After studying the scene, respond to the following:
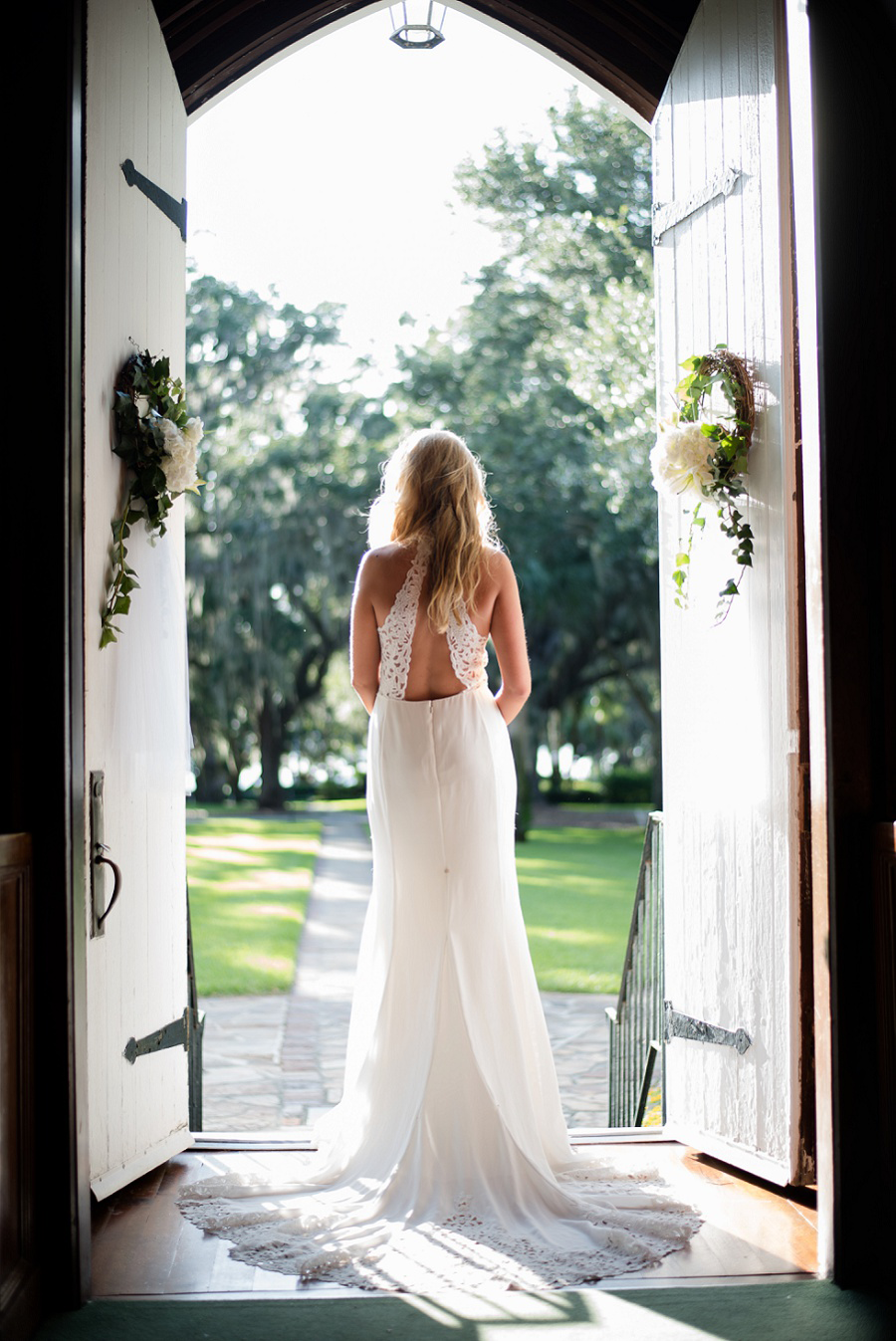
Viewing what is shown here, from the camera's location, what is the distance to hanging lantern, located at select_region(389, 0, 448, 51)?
13.0 ft

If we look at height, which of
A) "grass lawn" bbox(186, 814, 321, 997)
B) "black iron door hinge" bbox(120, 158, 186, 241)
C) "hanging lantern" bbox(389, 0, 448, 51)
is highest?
"hanging lantern" bbox(389, 0, 448, 51)

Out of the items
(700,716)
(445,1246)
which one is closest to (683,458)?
(700,716)

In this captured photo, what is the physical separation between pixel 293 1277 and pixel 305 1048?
3732 mm

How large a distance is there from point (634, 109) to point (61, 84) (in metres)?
2.19

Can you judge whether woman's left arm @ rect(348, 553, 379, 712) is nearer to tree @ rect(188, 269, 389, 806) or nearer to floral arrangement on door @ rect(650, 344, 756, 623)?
floral arrangement on door @ rect(650, 344, 756, 623)

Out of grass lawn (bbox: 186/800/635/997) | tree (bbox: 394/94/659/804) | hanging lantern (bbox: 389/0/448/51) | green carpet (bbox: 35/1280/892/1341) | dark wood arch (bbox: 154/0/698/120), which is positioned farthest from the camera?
tree (bbox: 394/94/659/804)

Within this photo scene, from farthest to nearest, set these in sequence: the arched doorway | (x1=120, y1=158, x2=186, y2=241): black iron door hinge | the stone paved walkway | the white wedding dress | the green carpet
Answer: the stone paved walkway < (x1=120, y1=158, x2=186, y2=241): black iron door hinge < the arched doorway < the white wedding dress < the green carpet

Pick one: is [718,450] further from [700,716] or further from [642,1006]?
[642,1006]

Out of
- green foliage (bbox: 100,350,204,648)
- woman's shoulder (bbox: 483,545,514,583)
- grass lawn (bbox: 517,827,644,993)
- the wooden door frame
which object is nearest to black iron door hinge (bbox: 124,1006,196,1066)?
the wooden door frame

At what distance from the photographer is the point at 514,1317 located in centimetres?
236

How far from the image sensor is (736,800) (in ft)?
10.7

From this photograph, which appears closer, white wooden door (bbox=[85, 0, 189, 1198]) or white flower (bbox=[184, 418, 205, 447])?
white wooden door (bbox=[85, 0, 189, 1198])

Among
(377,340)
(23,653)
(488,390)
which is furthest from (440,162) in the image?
(23,653)

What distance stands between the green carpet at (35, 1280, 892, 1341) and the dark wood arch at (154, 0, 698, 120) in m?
3.40
